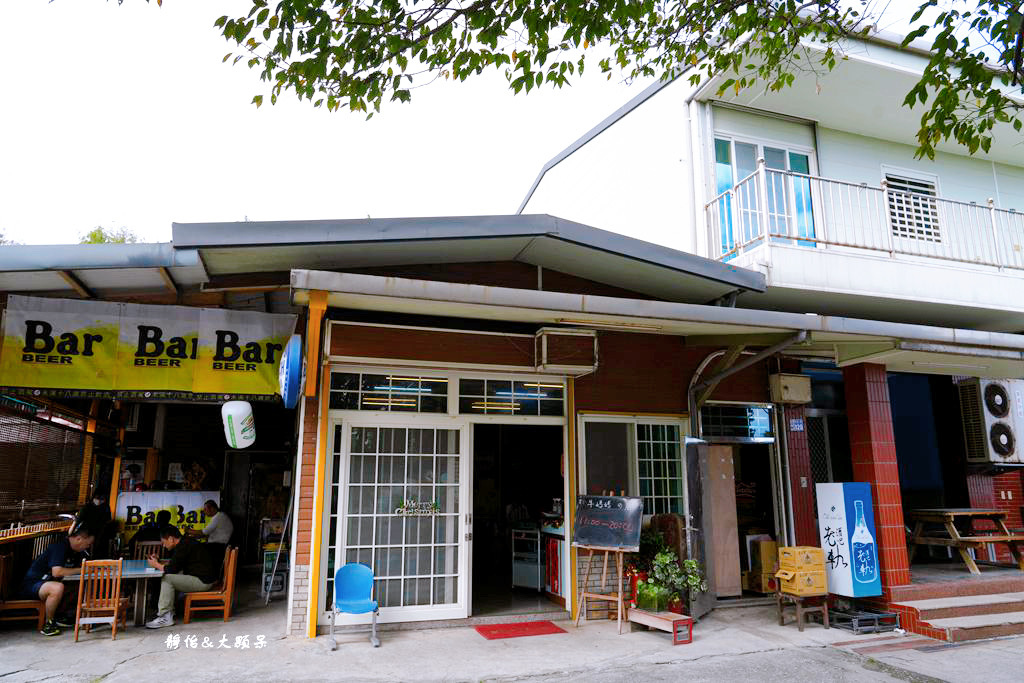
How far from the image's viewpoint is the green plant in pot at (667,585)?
7.62 m

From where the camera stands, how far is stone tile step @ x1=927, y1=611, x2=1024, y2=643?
24.5 ft

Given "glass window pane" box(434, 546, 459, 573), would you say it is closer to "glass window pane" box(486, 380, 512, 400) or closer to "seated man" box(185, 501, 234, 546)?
"glass window pane" box(486, 380, 512, 400)

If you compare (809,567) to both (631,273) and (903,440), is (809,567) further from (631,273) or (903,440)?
(903,440)

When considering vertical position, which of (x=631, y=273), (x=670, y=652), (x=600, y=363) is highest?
(x=631, y=273)

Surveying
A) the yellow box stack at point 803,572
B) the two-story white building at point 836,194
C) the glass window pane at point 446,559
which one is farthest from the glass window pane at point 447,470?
the two-story white building at point 836,194

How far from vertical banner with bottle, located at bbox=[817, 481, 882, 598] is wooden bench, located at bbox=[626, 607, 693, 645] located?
196 centimetres

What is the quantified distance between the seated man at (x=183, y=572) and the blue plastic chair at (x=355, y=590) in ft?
6.16

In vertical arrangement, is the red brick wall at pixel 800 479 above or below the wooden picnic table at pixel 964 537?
above

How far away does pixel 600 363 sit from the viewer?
28.1ft

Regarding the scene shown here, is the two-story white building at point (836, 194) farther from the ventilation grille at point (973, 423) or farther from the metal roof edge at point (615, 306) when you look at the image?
the metal roof edge at point (615, 306)

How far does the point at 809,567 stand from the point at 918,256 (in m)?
4.81

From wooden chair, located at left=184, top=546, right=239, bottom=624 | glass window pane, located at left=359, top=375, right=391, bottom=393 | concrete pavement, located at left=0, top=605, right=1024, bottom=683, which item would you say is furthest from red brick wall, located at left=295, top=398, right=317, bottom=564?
wooden chair, located at left=184, top=546, right=239, bottom=624

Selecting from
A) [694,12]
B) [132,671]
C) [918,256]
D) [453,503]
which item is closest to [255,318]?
[453,503]

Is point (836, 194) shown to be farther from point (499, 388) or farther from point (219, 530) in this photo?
point (219, 530)
